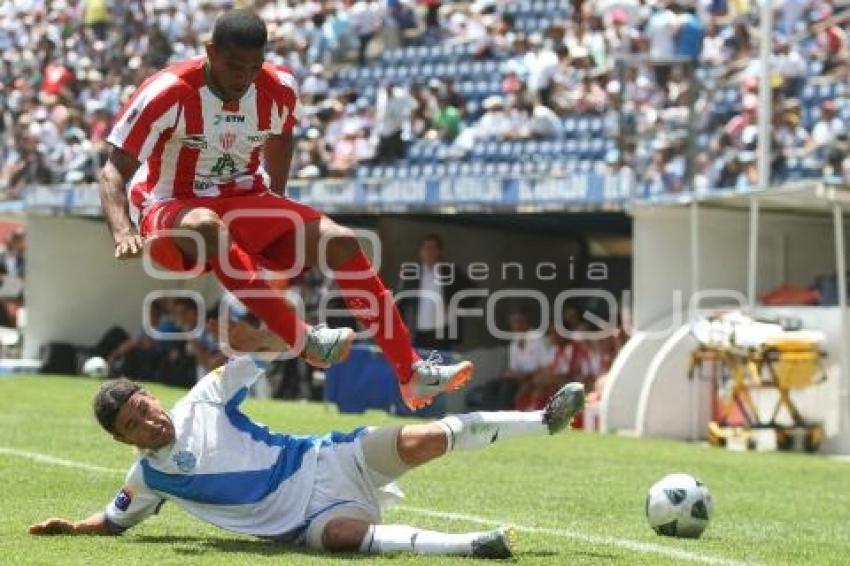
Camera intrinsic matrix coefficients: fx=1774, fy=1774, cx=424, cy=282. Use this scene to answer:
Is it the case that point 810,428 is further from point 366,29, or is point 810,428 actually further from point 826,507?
point 366,29

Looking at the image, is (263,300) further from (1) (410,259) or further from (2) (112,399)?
(1) (410,259)

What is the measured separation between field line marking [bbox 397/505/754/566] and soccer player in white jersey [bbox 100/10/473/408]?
34.4 inches

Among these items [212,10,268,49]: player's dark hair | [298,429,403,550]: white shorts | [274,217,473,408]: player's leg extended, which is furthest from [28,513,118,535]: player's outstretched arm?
[212,10,268,49]: player's dark hair

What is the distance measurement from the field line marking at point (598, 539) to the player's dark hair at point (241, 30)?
2.63 m

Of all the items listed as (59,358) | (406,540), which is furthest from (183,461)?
(59,358)

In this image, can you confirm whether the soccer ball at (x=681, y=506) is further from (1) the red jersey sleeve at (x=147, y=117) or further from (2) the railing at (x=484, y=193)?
(2) the railing at (x=484, y=193)

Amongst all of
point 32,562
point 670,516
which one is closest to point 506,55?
point 670,516

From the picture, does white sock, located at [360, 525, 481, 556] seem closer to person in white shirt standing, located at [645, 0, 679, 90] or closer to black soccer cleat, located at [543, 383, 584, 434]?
black soccer cleat, located at [543, 383, 584, 434]

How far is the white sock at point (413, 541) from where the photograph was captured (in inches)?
279

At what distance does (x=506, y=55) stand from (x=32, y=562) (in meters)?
17.8

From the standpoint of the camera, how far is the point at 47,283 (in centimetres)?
2523

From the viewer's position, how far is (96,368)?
23.4 meters

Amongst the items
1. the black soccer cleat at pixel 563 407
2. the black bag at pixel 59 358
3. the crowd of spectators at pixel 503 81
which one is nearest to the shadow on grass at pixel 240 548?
the black soccer cleat at pixel 563 407

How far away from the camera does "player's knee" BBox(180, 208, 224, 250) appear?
26.3 ft
